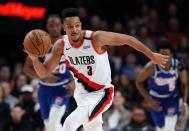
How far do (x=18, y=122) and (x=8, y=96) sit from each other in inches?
55.0

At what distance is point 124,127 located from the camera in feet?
39.5

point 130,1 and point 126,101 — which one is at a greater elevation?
point 130,1

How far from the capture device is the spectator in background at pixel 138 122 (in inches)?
463

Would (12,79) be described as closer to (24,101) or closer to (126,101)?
(24,101)

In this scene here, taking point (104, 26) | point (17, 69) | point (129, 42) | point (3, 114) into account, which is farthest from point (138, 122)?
point (129, 42)

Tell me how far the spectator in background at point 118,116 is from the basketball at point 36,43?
413 cm

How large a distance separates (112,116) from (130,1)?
5.29 metres

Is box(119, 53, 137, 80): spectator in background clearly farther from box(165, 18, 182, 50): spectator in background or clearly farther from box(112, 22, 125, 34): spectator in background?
box(165, 18, 182, 50): spectator in background

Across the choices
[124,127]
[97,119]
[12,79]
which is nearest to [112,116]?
[124,127]

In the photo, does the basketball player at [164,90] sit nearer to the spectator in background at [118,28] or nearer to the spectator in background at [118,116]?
the spectator in background at [118,116]

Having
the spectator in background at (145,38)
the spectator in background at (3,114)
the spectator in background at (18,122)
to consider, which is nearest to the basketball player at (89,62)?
the spectator in background at (18,122)

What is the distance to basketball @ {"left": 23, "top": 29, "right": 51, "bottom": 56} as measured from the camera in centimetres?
796

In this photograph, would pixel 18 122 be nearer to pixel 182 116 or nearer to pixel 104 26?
pixel 182 116

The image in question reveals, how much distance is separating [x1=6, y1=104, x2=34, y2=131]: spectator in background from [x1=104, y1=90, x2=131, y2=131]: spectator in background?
1.65 m
